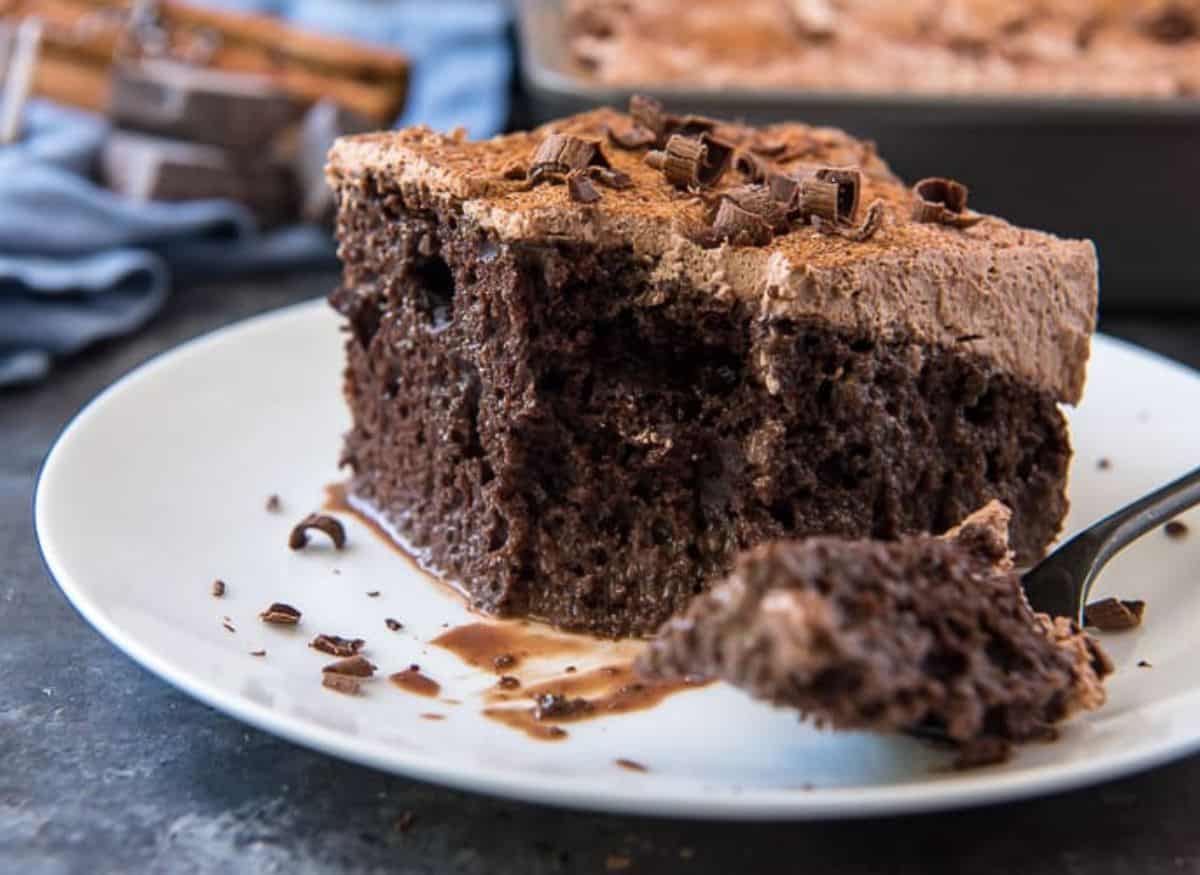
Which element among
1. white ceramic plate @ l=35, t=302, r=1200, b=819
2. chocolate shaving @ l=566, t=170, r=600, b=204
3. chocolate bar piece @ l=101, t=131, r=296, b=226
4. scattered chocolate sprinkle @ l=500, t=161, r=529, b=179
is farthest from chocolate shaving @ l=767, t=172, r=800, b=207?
chocolate bar piece @ l=101, t=131, r=296, b=226

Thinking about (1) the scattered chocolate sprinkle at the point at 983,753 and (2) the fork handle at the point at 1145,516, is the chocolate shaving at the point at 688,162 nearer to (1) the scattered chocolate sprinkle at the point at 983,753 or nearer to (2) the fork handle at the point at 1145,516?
(2) the fork handle at the point at 1145,516

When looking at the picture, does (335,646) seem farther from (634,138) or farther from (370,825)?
(634,138)

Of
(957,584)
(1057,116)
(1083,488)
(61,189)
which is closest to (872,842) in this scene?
(957,584)

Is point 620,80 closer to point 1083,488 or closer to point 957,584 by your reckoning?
point 1083,488

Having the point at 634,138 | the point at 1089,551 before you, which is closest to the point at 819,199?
the point at 634,138

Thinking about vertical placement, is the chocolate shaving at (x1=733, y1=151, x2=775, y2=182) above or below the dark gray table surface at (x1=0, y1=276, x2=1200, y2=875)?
above

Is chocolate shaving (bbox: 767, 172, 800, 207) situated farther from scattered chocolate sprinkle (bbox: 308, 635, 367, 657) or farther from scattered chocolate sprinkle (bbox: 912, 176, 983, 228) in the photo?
scattered chocolate sprinkle (bbox: 308, 635, 367, 657)

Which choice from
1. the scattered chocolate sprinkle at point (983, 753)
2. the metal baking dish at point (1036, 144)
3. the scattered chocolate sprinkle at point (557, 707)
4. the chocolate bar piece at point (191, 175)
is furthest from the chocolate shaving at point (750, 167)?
the chocolate bar piece at point (191, 175)
